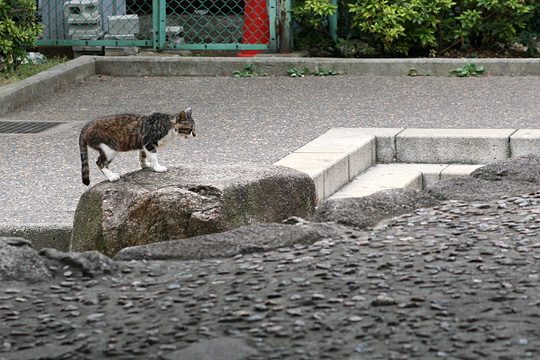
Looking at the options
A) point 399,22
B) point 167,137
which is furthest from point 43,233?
point 399,22

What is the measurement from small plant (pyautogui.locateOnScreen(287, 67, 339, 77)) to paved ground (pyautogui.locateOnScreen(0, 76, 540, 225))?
162 mm

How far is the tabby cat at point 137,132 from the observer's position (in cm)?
668

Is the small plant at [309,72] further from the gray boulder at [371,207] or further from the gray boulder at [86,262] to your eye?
the gray boulder at [86,262]

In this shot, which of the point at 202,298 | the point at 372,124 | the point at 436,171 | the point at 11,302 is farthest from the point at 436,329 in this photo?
the point at 372,124

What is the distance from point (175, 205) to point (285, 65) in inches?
254

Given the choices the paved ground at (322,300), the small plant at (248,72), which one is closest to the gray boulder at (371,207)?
the paved ground at (322,300)

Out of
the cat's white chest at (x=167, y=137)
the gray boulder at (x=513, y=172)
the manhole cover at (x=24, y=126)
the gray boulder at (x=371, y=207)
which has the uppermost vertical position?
the cat's white chest at (x=167, y=137)

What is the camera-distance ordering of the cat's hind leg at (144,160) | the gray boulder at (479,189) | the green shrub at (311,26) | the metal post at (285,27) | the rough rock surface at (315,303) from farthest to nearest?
the metal post at (285,27) < the green shrub at (311,26) < the cat's hind leg at (144,160) < the gray boulder at (479,189) < the rough rock surface at (315,303)

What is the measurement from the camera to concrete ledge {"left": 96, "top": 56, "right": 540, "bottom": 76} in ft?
39.4

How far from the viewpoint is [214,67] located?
41.5 ft

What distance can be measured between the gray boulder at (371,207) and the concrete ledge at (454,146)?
A: 2.43 meters

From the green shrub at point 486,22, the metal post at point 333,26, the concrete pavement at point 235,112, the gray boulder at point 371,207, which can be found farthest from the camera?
the metal post at point 333,26

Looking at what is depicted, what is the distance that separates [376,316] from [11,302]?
1.51m

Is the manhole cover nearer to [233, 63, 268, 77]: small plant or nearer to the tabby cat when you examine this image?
[233, 63, 268, 77]: small plant
